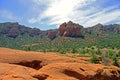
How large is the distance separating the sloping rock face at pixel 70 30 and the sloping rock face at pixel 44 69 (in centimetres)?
12372

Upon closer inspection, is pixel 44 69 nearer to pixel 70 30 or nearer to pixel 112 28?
pixel 70 30

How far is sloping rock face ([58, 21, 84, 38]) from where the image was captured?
154 m

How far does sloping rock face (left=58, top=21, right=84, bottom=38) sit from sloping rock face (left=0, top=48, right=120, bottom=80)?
124m

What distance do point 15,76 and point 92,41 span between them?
127315mm

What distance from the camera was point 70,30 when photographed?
515 ft

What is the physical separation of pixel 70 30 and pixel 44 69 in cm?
13517

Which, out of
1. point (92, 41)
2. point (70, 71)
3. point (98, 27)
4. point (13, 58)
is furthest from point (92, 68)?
point (98, 27)

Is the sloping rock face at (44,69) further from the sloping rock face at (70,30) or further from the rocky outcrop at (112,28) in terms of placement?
the rocky outcrop at (112,28)

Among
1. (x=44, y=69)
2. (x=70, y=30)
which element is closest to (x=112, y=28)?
(x=70, y=30)

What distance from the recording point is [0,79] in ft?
55.7

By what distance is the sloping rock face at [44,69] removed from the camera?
18775 millimetres

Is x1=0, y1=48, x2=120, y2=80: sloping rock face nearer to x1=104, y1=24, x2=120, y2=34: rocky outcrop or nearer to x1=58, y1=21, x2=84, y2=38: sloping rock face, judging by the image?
x1=58, y1=21, x2=84, y2=38: sloping rock face

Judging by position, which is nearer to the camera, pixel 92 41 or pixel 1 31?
pixel 92 41

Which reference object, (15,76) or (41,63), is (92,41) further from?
(15,76)
